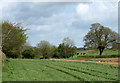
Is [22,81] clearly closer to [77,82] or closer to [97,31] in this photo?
[77,82]

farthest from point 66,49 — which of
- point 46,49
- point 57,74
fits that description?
point 57,74

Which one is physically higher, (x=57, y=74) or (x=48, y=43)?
(x=48, y=43)

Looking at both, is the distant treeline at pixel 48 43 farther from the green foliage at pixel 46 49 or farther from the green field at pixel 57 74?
the green field at pixel 57 74

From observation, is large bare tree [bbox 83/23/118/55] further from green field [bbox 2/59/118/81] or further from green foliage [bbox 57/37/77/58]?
green field [bbox 2/59/118/81]

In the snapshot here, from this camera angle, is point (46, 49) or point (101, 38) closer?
point (101, 38)

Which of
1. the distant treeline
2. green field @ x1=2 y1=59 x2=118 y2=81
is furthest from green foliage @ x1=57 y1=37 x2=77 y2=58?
green field @ x1=2 y1=59 x2=118 y2=81

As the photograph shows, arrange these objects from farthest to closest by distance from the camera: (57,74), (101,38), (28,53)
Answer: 1. (28,53)
2. (101,38)
3. (57,74)

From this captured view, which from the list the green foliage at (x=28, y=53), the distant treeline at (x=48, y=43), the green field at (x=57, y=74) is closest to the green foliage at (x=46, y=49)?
the distant treeline at (x=48, y=43)

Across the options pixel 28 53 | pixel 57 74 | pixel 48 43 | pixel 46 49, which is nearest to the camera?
pixel 57 74

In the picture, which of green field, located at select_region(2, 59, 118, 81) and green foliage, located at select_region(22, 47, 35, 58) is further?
green foliage, located at select_region(22, 47, 35, 58)

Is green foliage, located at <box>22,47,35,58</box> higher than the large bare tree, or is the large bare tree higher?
the large bare tree

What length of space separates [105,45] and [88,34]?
779 centimetres

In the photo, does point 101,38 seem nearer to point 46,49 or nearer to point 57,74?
point 46,49

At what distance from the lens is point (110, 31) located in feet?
215
